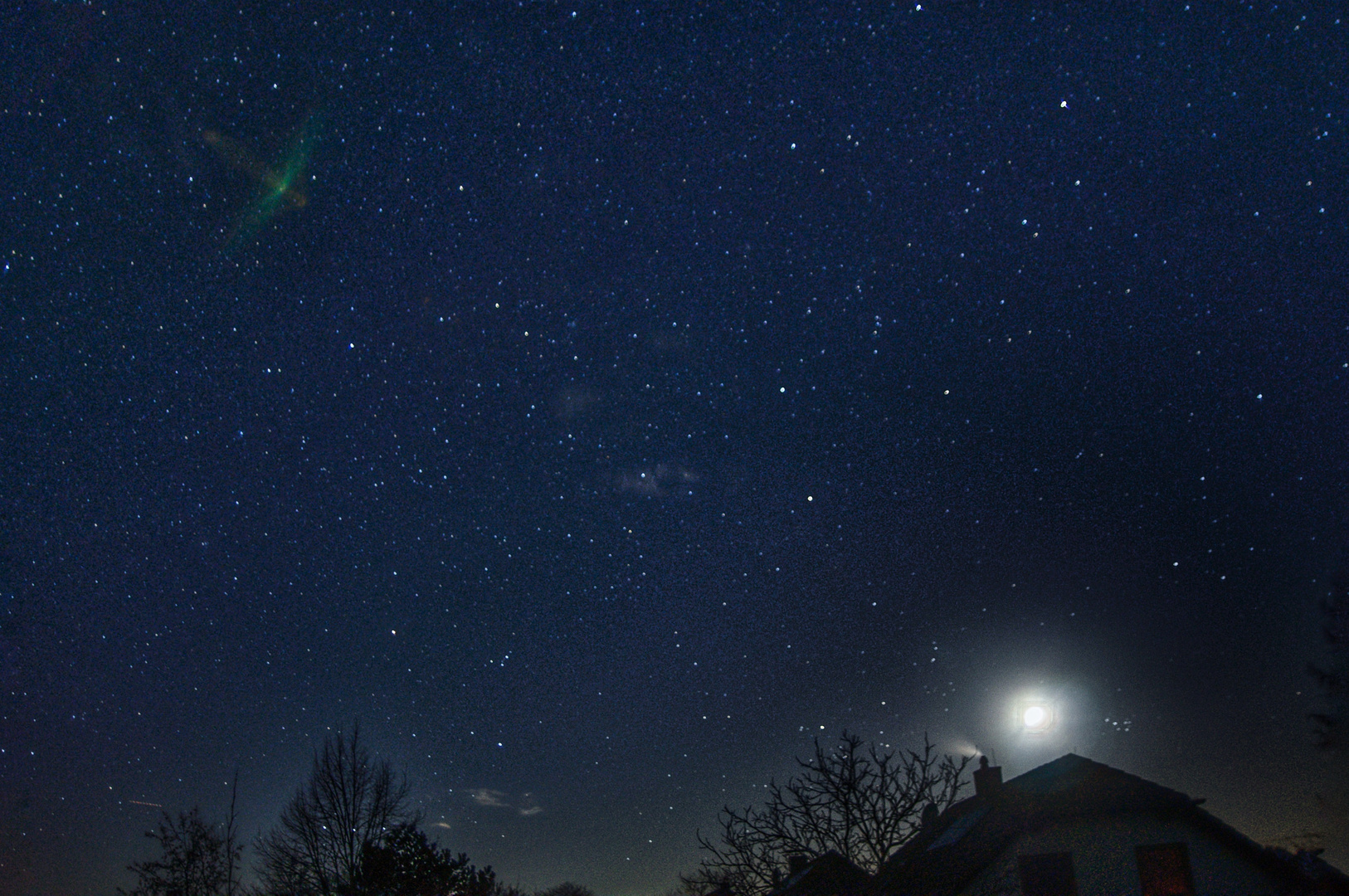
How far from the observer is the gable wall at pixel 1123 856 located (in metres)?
19.9

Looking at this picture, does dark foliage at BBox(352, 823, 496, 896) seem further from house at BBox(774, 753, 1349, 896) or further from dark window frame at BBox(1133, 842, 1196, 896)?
dark window frame at BBox(1133, 842, 1196, 896)

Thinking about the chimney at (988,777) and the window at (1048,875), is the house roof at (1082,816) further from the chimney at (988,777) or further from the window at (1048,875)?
the chimney at (988,777)

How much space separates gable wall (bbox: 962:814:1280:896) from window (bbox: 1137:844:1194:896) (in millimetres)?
134

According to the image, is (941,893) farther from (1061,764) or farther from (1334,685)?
(1334,685)

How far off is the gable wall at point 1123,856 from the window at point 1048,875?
0.43 feet

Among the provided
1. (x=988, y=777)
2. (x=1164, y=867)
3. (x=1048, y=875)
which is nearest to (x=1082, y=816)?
(x=1048, y=875)

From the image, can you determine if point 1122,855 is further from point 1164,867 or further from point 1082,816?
point 1082,816

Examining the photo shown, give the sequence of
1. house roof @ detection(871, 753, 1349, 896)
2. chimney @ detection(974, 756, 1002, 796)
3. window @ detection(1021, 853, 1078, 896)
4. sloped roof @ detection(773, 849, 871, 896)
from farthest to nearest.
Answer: sloped roof @ detection(773, 849, 871, 896) → chimney @ detection(974, 756, 1002, 796) → house roof @ detection(871, 753, 1349, 896) → window @ detection(1021, 853, 1078, 896)

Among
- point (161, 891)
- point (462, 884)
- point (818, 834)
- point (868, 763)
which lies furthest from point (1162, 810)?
point (161, 891)

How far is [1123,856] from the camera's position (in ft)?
66.2

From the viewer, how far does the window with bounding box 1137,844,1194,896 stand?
20.0m

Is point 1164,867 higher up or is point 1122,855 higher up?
point 1122,855

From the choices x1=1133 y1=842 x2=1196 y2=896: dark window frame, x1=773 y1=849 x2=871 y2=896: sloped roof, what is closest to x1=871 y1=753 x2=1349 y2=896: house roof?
x1=1133 y1=842 x2=1196 y2=896: dark window frame

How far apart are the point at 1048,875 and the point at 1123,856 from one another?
1.98m
